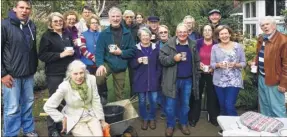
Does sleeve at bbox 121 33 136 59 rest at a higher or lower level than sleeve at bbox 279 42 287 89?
higher

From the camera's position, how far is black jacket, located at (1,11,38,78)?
4520 mm

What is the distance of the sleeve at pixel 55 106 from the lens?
421 centimetres

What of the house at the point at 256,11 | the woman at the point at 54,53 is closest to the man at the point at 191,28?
the woman at the point at 54,53

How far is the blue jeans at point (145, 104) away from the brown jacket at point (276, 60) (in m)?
1.71

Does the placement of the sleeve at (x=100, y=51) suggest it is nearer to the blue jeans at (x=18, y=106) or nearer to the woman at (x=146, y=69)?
the woman at (x=146, y=69)

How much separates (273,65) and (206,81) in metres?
1.13

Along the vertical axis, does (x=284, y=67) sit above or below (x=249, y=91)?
above

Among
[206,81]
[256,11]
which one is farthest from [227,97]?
[256,11]

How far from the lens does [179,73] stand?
5.13m

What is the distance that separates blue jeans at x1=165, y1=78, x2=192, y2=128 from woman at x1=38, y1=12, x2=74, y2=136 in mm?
1620

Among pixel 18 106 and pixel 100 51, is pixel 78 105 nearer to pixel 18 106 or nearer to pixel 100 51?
pixel 18 106

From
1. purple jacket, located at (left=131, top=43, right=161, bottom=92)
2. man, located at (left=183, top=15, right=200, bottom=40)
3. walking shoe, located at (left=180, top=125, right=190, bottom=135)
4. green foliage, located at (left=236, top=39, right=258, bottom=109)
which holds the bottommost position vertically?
walking shoe, located at (left=180, top=125, right=190, bottom=135)

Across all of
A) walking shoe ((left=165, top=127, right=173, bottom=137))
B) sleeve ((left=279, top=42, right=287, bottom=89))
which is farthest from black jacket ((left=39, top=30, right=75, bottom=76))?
sleeve ((left=279, top=42, right=287, bottom=89))

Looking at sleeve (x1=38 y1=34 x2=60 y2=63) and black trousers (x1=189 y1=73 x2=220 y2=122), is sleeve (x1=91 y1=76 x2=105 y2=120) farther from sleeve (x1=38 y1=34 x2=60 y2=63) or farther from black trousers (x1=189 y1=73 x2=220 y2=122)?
black trousers (x1=189 y1=73 x2=220 y2=122)
